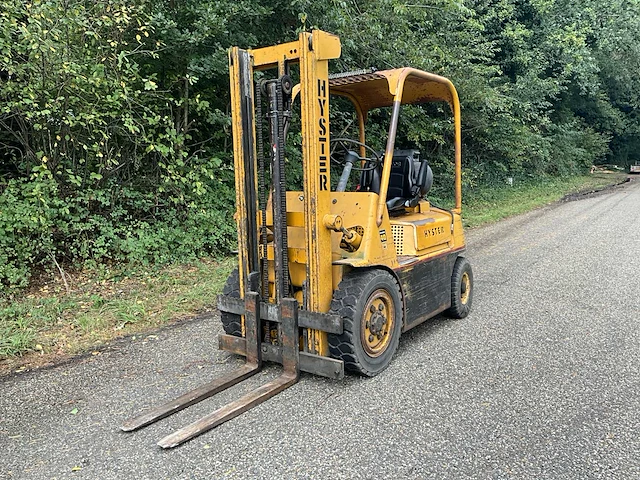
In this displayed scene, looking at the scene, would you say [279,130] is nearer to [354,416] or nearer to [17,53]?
[354,416]

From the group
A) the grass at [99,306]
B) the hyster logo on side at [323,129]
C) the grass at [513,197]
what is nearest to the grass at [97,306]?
the grass at [99,306]

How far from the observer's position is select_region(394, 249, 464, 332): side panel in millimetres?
4504

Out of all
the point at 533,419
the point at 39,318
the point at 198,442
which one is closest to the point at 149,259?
the point at 39,318

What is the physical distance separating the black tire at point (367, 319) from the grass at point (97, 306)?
234cm

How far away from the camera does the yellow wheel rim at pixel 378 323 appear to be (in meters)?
3.95

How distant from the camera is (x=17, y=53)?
18.7 ft

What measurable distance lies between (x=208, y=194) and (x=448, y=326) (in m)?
4.71

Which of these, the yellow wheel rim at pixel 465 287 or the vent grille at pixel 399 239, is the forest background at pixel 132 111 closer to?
the vent grille at pixel 399 239

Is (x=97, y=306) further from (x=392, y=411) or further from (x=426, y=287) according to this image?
(x=392, y=411)

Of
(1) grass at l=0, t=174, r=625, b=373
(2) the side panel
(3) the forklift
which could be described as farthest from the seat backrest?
(1) grass at l=0, t=174, r=625, b=373

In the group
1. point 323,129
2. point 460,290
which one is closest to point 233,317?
point 323,129

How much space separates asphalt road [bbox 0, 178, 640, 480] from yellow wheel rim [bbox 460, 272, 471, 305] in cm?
26

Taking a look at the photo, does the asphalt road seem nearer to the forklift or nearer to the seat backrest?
the forklift

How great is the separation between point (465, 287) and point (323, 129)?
2.72 metres
